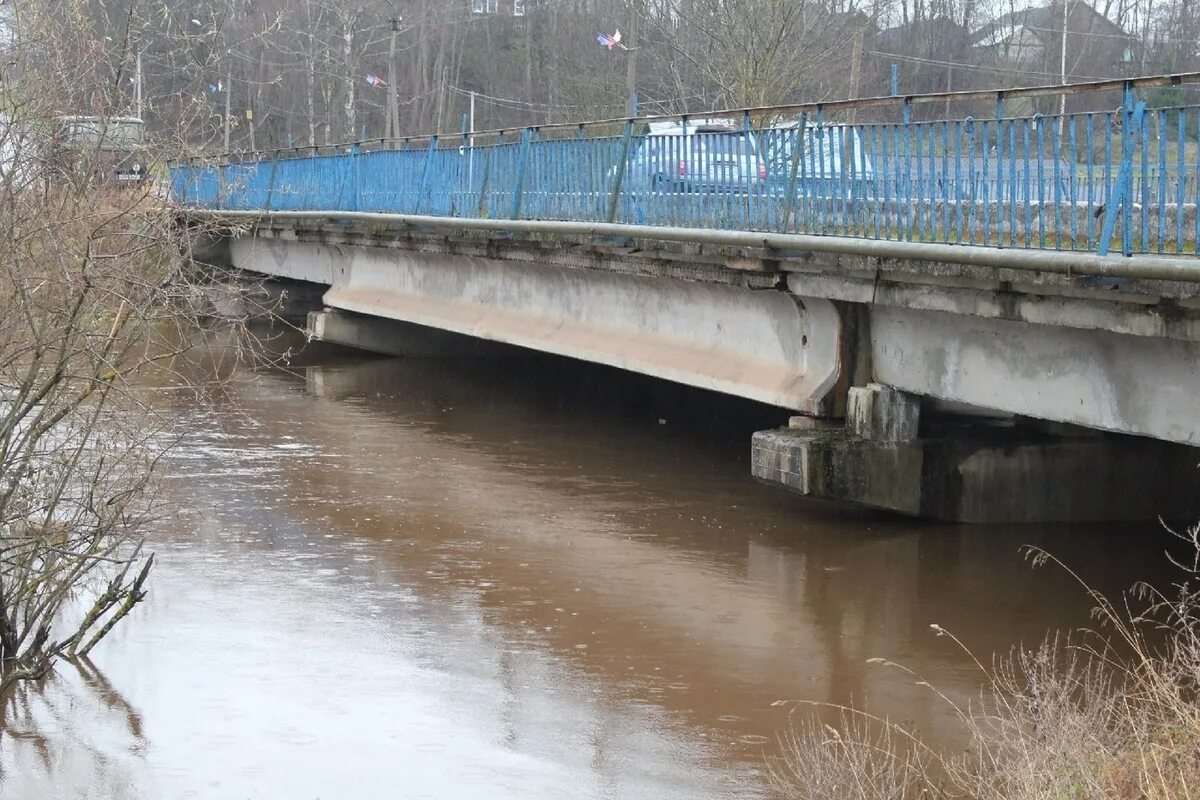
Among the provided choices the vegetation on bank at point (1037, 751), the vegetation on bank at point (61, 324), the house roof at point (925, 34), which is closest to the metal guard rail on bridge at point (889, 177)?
the vegetation on bank at point (61, 324)

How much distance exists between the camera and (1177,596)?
10.0m

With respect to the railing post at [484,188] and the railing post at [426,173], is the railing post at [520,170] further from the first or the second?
the railing post at [426,173]

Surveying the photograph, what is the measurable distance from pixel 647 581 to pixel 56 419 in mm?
4180

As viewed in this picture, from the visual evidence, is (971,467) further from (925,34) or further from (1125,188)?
(925,34)

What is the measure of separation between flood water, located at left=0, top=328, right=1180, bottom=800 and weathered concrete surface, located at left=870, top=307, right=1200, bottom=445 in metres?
1.26

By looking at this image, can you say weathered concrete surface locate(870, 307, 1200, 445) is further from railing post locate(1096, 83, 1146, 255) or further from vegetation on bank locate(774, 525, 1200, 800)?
vegetation on bank locate(774, 525, 1200, 800)

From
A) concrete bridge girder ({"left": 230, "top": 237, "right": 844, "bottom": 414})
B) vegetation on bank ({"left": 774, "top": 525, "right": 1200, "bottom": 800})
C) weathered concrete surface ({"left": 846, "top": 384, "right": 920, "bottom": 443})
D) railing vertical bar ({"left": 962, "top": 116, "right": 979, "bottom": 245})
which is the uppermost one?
railing vertical bar ({"left": 962, "top": 116, "right": 979, "bottom": 245})

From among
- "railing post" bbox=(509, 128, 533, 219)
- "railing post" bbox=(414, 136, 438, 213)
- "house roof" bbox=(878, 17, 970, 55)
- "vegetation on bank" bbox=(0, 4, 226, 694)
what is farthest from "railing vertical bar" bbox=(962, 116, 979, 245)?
"house roof" bbox=(878, 17, 970, 55)

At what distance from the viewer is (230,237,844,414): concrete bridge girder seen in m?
12.1

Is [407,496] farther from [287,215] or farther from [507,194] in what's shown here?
[287,215]

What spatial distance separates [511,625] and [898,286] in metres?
3.75

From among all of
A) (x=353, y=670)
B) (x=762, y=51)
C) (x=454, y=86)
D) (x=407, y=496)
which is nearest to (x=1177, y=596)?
(x=353, y=670)

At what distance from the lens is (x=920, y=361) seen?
11047mm

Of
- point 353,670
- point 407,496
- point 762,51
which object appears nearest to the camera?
point 353,670
